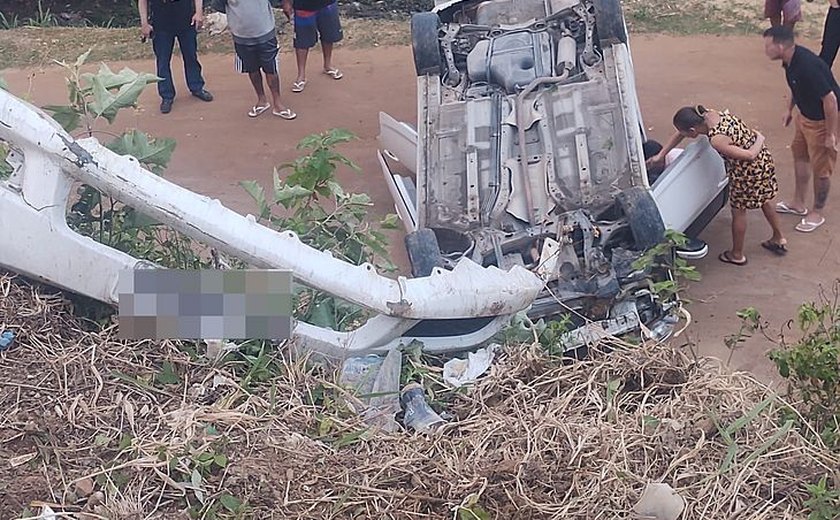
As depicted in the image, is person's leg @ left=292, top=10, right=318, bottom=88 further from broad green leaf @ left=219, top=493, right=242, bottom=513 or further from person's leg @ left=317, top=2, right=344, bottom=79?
broad green leaf @ left=219, top=493, right=242, bottom=513

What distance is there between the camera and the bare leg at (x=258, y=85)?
7.64 metres

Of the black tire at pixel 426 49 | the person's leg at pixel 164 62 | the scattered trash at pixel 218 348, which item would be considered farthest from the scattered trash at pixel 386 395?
the person's leg at pixel 164 62

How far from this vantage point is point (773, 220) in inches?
225

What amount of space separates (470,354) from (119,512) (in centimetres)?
123

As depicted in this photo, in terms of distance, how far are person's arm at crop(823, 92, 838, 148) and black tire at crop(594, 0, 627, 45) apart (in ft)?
4.34

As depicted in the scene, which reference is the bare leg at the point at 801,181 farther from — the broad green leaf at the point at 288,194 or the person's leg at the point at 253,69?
the person's leg at the point at 253,69

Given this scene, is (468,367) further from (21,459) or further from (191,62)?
(191,62)

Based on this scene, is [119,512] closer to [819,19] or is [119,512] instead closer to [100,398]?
[100,398]

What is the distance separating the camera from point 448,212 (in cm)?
498

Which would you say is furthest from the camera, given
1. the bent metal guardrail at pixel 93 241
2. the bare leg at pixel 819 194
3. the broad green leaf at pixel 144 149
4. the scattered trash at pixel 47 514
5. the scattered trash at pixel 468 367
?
the bare leg at pixel 819 194

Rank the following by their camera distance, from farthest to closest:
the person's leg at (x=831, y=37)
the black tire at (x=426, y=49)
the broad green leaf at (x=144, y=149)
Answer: the person's leg at (x=831, y=37)
the black tire at (x=426, y=49)
the broad green leaf at (x=144, y=149)

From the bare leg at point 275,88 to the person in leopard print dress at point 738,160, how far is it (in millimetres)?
3300

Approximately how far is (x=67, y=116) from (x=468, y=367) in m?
1.56

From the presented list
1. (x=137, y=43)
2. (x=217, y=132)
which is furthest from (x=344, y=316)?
(x=137, y=43)
